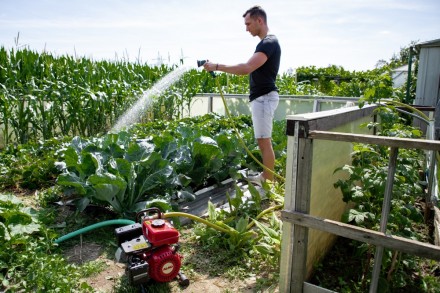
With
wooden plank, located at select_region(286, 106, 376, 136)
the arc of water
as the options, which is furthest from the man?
the arc of water

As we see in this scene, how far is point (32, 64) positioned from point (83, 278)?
577cm

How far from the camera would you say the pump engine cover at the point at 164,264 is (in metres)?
1.93

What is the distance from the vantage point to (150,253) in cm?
196

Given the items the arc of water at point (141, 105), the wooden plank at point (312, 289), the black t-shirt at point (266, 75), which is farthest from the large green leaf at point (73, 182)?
the arc of water at point (141, 105)

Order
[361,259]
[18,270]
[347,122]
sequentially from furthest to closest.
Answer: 1. [347,122]
2. [361,259]
3. [18,270]

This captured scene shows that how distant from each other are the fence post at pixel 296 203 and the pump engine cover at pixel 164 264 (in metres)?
0.63

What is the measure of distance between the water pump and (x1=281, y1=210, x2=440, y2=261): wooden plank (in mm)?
694

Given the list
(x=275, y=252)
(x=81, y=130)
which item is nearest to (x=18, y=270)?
(x=275, y=252)

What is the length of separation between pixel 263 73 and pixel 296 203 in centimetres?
194

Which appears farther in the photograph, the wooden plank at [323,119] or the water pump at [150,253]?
the water pump at [150,253]

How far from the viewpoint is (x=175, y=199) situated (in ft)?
10.4

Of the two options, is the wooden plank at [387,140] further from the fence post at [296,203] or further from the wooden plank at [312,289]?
the wooden plank at [312,289]

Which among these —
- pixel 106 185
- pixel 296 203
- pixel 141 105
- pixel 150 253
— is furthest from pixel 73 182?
pixel 141 105

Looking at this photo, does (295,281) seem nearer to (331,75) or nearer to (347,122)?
(347,122)
